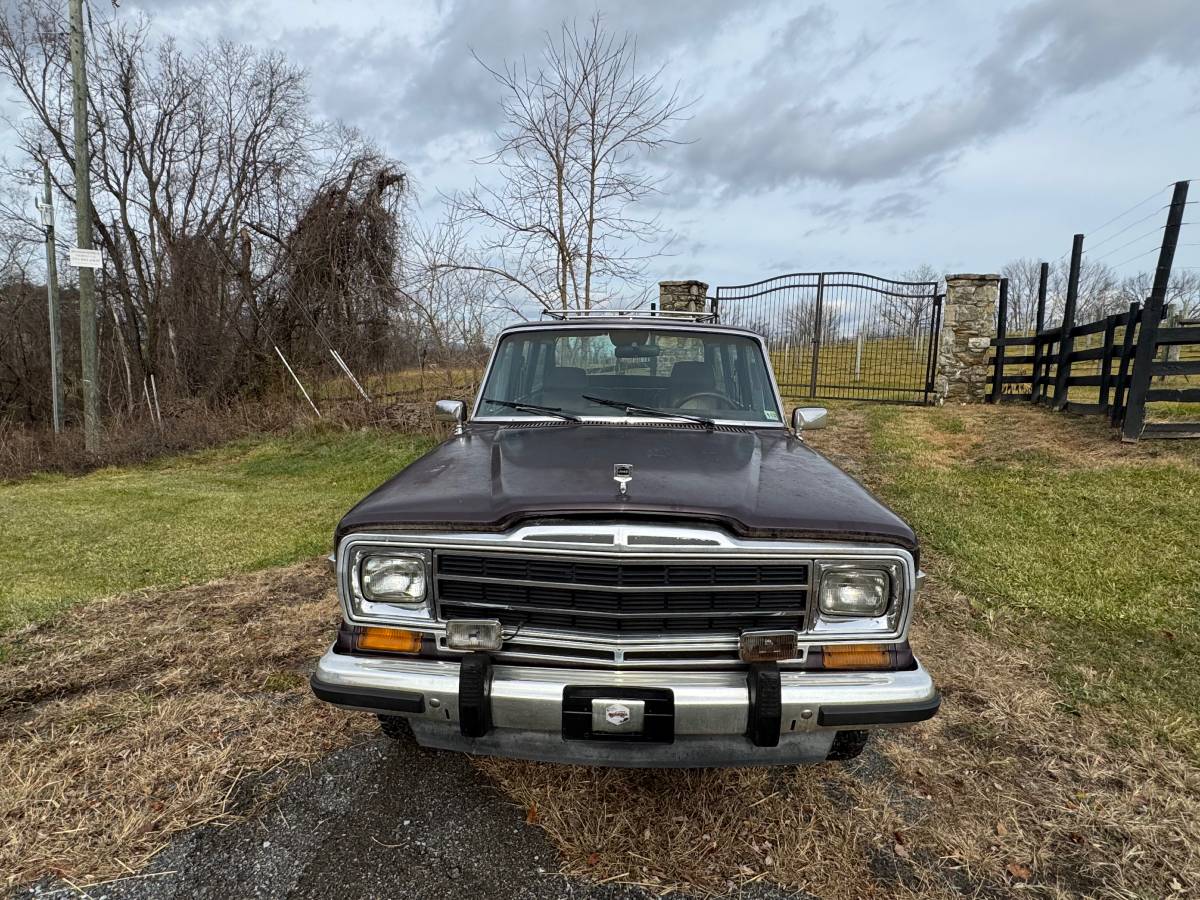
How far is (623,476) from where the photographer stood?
6.88 feet

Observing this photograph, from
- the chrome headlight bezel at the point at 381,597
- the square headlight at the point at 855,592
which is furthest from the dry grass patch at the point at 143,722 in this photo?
the square headlight at the point at 855,592

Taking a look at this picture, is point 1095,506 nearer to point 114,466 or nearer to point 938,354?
point 938,354

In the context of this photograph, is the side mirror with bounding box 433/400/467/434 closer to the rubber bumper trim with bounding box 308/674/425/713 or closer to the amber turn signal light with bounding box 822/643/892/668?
the rubber bumper trim with bounding box 308/674/425/713

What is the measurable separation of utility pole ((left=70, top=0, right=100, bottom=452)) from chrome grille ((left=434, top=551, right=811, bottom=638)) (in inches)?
468

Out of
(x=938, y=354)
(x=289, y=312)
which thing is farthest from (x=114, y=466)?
(x=938, y=354)

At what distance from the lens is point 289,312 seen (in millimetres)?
14820

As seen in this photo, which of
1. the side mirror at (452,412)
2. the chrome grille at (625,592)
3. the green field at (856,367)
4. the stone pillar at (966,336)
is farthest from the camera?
the green field at (856,367)

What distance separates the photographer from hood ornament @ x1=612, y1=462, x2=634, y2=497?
2.02 metres

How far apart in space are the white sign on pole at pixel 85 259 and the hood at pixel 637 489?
10.7 m

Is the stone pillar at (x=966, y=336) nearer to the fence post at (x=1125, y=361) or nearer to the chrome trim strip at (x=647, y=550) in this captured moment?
the fence post at (x=1125, y=361)

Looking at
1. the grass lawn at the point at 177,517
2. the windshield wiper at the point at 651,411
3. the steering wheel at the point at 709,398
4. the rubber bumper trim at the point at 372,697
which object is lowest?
the grass lawn at the point at 177,517

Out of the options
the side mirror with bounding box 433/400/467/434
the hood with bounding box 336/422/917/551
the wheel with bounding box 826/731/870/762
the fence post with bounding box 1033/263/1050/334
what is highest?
the fence post with bounding box 1033/263/1050/334

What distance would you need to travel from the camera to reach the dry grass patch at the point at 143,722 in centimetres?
214

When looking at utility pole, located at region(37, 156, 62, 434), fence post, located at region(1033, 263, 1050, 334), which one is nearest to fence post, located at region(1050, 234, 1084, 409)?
fence post, located at region(1033, 263, 1050, 334)
